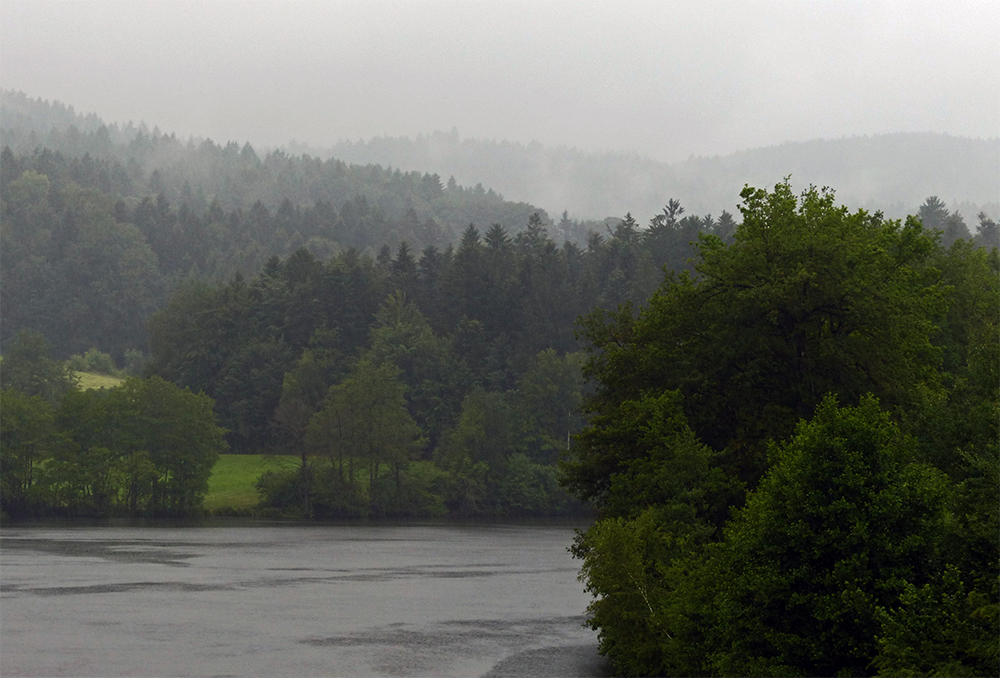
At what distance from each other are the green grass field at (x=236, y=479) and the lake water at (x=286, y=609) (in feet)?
137

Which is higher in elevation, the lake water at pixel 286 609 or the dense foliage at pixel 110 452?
the dense foliage at pixel 110 452

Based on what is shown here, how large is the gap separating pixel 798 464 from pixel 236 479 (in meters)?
131

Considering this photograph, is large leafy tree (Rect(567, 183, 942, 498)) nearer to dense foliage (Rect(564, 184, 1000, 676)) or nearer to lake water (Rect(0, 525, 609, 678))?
dense foliage (Rect(564, 184, 1000, 676))

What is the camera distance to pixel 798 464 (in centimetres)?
3228

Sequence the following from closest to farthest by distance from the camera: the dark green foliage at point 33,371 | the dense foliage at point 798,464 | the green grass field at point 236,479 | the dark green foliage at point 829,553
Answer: the dense foliage at point 798,464, the dark green foliage at point 829,553, the green grass field at point 236,479, the dark green foliage at point 33,371

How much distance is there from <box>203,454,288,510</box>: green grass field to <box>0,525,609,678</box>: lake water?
41.7 meters

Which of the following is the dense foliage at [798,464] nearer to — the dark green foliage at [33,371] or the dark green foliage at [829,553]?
the dark green foliage at [829,553]

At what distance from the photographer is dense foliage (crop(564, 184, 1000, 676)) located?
30.0m

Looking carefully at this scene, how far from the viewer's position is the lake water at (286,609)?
46.6 metres

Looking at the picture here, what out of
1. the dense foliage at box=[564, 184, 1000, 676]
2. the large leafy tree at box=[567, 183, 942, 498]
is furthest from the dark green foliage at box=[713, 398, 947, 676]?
the large leafy tree at box=[567, 183, 942, 498]

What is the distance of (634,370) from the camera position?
54.3 metres

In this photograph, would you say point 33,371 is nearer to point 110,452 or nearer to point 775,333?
point 110,452

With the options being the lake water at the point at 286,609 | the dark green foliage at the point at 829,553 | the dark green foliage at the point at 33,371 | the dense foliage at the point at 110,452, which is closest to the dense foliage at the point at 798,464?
the dark green foliage at the point at 829,553

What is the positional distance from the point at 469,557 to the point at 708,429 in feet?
147
